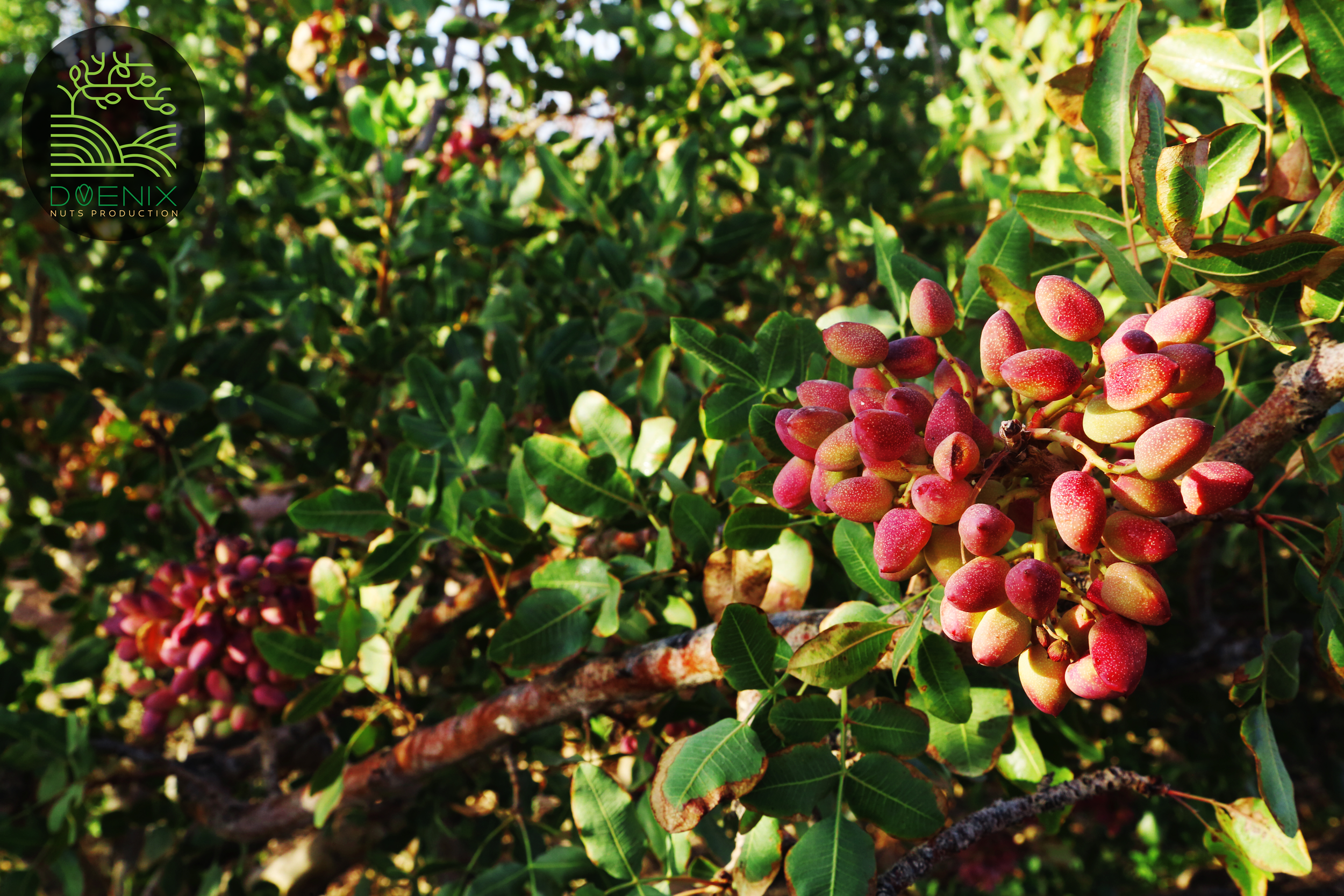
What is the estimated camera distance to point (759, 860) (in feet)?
2.06

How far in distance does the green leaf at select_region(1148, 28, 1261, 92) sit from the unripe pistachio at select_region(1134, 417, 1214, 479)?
490mm

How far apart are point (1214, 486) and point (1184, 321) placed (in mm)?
101

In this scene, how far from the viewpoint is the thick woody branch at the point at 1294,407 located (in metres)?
0.56

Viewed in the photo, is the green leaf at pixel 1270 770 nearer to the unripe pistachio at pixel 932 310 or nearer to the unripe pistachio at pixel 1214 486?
the unripe pistachio at pixel 1214 486

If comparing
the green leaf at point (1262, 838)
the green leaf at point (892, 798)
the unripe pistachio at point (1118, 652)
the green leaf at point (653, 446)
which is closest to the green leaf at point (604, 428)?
the green leaf at point (653, 446)

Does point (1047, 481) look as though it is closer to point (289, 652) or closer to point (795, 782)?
point (795, 782)

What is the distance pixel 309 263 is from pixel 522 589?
28.5 inches

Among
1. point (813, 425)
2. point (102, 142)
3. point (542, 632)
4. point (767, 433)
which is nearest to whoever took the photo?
point (813, 425)

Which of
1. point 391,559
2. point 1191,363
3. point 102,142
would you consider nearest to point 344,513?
point 391,559

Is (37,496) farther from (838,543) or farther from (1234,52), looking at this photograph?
(1234,52)

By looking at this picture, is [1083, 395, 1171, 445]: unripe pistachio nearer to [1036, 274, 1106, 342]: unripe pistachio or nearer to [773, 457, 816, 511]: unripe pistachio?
[1036, 274, 1106, 342]: unripe pistachio

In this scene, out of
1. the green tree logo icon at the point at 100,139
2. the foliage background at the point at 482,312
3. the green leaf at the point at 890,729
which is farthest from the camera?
the green tree logo icon at the point at 100,139

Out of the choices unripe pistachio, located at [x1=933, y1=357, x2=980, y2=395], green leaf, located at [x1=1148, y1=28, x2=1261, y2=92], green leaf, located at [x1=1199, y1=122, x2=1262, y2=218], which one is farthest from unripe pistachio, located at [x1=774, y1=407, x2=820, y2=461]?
green leaf, located at [x1=1148, y1=28, x2=1261, y2=92]

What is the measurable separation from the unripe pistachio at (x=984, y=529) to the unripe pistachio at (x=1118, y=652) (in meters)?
0.08
